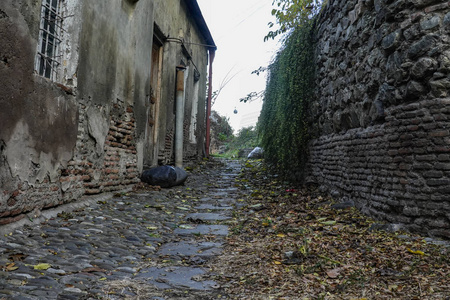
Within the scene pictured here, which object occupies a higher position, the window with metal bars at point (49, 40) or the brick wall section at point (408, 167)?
the window with metal bars at point (49, 40)

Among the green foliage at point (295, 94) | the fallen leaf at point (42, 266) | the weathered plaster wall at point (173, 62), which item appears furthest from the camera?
the weathered plaster wall at point (173, 62)

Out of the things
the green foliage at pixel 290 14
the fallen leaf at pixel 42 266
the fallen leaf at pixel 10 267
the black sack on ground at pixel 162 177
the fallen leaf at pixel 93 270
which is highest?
the green foliage at pixel 290 14

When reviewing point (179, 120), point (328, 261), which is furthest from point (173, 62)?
point (328, 261)

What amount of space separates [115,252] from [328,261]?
1.69 meters

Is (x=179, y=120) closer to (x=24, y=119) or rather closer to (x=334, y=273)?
(x=24, y=119)

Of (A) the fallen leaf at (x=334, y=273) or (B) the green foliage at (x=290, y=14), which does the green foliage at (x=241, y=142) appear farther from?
(A) the fallen leaf at (x=334, y=273)

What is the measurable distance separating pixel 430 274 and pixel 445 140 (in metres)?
1.27

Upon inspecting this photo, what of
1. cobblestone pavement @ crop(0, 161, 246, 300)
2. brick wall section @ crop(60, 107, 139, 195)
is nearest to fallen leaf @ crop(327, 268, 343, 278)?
cobblestone pavement @ crop(0, 161, 246, 300)

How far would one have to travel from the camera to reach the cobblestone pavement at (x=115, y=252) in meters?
2.13

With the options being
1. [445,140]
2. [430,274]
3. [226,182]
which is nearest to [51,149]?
[430,274]

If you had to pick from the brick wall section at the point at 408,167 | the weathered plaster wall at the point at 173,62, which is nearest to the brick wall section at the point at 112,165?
the weathered plaster wall at the point at 173,62

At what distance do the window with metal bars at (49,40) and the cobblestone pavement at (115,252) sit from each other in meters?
1.56

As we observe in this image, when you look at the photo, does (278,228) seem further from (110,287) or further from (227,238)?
(110,287)

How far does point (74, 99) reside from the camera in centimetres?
410
